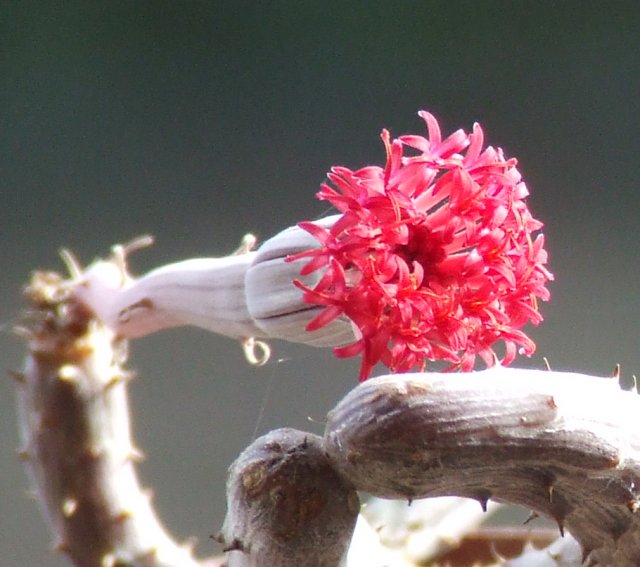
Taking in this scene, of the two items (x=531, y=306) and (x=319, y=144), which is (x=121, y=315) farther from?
(x=319, y=144)

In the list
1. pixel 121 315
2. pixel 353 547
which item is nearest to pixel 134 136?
pixel 121 315

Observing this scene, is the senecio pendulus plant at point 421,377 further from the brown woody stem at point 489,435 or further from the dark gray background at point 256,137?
the dark gray background at point 256,137

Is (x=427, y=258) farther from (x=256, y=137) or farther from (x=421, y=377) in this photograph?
(x=256, y=137)

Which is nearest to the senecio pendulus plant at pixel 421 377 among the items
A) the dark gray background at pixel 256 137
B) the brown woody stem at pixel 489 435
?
the brown woody stem at pixel 489 435

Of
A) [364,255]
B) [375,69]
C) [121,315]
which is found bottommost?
[364,255]

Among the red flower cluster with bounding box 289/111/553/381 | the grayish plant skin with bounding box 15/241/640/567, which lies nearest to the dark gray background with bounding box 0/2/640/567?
the grayish plant skin with bounding box 15/241/640/567

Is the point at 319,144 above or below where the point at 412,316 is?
above

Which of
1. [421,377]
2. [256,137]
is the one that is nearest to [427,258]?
[421,377]
